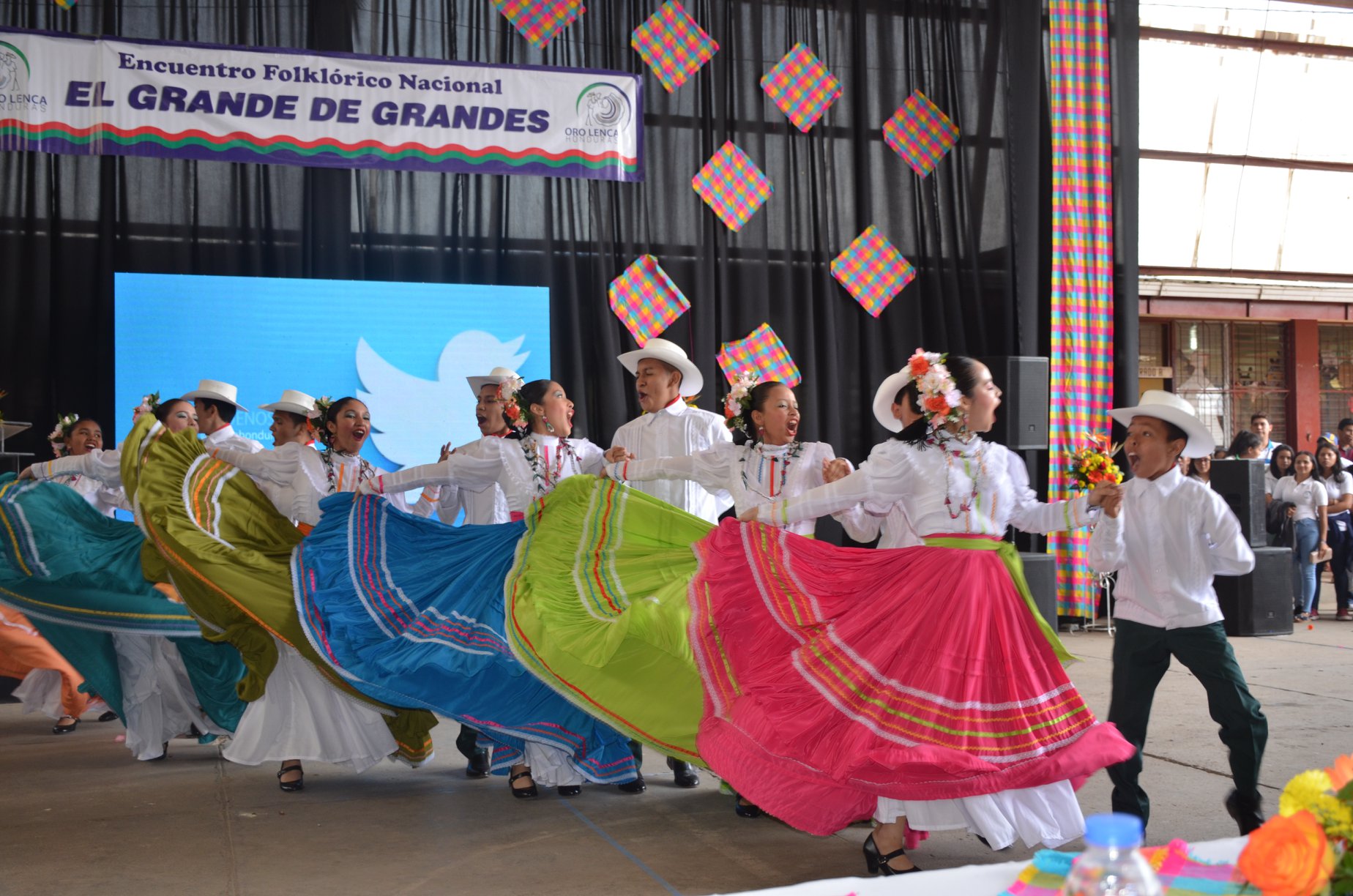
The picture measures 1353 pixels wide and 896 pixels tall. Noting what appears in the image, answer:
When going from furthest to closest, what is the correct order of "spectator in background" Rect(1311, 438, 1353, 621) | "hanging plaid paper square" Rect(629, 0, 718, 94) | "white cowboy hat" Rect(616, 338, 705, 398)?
"spectator in background" Rect(1311, 438, 1353, 621) → "hanging plaid paper square" Rect(629, 0, 718, 94) → "white cowboy hat" Rect(616, 338, 705, 398)

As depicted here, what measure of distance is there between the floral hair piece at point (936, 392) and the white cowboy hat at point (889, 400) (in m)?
0.32

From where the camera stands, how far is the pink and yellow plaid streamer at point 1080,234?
8484 mm

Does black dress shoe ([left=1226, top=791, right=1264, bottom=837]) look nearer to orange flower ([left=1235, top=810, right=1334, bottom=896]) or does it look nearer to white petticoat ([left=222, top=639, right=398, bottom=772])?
orange flower ([left=1235, top=810, right=1334, bottom=896])

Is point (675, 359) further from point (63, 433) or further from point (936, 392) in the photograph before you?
point (63, 433)

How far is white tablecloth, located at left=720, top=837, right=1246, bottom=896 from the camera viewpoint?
1.41 meters

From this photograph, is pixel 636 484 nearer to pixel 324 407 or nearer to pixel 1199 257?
pixel 324 407

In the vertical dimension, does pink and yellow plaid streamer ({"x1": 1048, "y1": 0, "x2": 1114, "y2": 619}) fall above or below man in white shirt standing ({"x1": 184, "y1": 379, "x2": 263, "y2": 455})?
above

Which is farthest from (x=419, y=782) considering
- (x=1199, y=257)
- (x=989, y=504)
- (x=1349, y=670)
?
(x=1199, y=257)

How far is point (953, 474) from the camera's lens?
11.0 feet

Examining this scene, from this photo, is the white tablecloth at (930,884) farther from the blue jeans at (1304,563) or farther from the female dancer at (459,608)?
the blue jeans at (1304,563)

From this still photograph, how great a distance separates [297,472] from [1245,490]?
593cm

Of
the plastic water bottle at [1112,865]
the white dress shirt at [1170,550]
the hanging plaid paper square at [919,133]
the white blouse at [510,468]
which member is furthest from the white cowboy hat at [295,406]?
the hanging plaid paper square at [919,133]

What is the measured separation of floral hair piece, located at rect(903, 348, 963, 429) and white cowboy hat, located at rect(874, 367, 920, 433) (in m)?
0.32

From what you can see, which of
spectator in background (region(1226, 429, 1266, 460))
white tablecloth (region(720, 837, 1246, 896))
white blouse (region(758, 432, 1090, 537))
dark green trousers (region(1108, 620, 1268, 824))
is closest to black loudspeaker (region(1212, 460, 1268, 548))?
spectator in background (region(1226, 429, 1266, 460))
